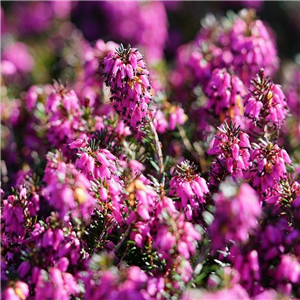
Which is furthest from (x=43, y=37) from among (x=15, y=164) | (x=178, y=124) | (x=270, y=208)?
(x=270, y=208)

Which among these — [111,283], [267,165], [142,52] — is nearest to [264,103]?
[267,165]

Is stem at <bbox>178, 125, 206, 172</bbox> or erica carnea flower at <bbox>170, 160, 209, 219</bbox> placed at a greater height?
erica carnea flower at <bbox>170, 160, 209, 219</bbox>

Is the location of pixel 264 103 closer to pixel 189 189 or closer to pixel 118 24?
pixel 189 189

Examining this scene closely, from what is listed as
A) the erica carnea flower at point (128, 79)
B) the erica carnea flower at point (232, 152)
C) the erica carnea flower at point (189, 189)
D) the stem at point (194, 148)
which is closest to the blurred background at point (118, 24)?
the stem at point (194, 148)

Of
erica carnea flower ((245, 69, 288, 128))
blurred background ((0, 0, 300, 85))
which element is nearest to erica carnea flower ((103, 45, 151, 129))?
erica carnea flower ((245, 69, 288, 128))

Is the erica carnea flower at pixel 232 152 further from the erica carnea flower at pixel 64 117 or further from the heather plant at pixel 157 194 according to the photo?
the erica carnea flower at pixel 64 117

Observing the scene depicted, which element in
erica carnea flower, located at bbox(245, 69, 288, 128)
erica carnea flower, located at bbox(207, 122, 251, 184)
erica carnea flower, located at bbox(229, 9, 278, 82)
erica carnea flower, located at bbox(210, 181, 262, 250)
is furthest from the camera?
erica carnea flower, located at bbox(229, 9, 278, 82)

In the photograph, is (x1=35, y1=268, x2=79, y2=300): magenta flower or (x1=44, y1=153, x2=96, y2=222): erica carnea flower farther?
(x1=35, y1=268, x2=79, y2=300): magenta flower

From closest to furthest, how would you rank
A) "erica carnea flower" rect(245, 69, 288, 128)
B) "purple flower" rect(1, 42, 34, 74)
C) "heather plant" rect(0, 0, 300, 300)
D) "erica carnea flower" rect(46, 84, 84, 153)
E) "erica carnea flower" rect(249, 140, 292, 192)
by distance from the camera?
1. "heather plant" rect(0, 0, 300, 300)
2. "erica carnea flower" rect(249, 140, 292, 192)
3. "erica carnea flower" rect(245, 69, 288, 128)
4. "erica carnea flower" rect(46, 84, 84, 153)
5. "purple flower" rect(1, 42, 34, 74)

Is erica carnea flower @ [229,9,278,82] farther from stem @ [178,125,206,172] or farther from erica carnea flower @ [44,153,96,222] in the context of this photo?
erica carnea flower @ [44,153,96,222]
